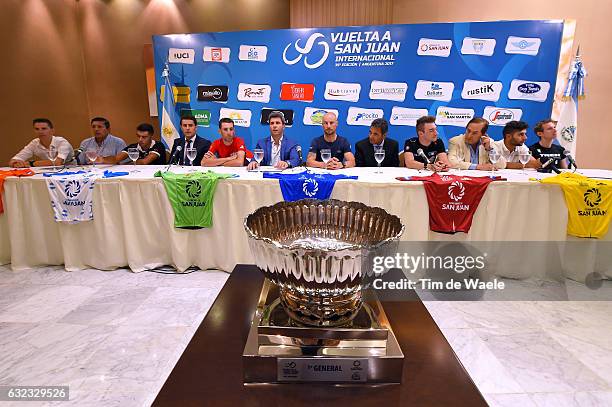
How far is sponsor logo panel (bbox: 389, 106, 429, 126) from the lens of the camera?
521cm

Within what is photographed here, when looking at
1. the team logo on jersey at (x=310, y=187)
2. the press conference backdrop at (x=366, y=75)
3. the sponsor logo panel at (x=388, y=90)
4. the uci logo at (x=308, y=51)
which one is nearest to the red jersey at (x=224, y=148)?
the team logo on jersey at (x=310, y=187)

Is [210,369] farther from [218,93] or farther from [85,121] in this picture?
[85,121]

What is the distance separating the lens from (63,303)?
247 centimetres

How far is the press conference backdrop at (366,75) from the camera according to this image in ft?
16.0

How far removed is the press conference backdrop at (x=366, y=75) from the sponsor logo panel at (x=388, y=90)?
0.01 metres

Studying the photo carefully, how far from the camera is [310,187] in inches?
103

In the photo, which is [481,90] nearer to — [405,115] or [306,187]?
[405,115]

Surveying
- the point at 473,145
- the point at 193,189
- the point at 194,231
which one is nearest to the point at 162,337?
the point at 194,231

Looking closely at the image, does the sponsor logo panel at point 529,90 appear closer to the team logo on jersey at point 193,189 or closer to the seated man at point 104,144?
the team logo on jersey at point 193,189

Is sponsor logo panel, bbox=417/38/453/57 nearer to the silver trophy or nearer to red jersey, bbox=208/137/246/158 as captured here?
red jersey, bbox=208/137/246/158

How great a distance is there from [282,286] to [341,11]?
19.8 ft

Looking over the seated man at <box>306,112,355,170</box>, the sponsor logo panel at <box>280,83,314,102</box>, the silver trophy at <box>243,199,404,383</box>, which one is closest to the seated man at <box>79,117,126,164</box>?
the seated man at <box>306,112,355,170</box>

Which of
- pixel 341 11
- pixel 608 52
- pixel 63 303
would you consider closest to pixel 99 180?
pixel 63 303

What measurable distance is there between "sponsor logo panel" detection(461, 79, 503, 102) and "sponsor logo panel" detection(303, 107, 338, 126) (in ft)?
6.12
